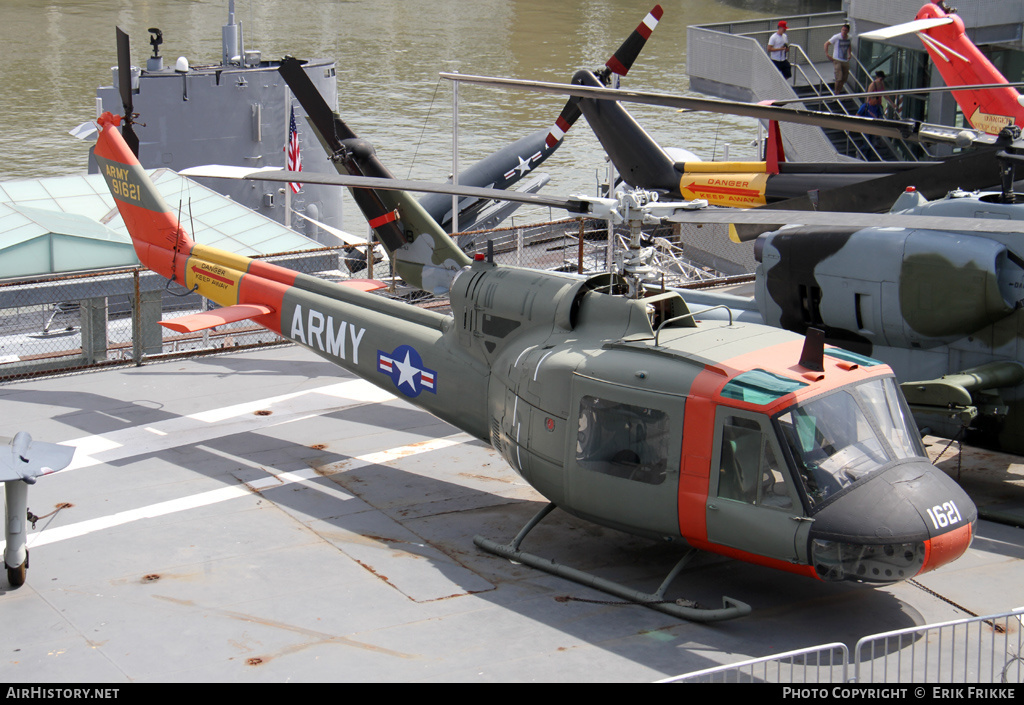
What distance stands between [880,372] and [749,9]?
5249 centimetres

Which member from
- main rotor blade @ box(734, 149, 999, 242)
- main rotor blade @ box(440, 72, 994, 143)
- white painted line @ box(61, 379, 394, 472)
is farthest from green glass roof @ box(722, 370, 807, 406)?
white painted line @ box(61, 379, 394, 472)

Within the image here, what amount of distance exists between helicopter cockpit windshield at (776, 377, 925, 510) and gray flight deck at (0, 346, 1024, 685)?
104cm

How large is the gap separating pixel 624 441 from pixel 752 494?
98 centimetres

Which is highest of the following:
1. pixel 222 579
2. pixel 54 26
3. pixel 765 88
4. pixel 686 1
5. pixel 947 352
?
pixel 686 1

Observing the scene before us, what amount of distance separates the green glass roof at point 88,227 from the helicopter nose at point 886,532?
11781 mm

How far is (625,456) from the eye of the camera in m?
7.35

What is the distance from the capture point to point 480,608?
7.24m

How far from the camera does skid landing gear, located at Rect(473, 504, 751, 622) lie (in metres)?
6.91

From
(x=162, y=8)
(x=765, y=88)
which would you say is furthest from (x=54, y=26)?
(x=765, y=88)

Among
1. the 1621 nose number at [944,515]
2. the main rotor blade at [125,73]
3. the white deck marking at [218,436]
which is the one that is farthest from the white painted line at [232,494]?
the main rotor blade at [125,73]

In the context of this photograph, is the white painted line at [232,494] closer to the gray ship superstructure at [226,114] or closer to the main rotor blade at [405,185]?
the main rotor blade at [405,185]

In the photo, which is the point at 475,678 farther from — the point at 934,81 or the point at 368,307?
the point at 934,81

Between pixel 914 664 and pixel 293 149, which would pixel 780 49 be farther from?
pixel 914 664

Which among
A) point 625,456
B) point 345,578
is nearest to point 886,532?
point 625,456
